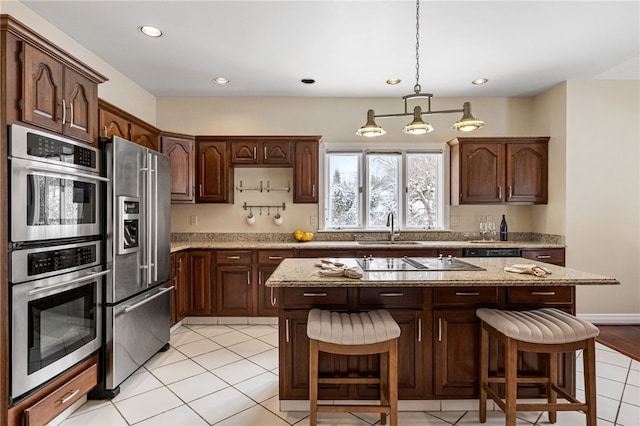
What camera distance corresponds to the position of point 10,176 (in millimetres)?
1719

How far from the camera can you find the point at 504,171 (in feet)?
13.8

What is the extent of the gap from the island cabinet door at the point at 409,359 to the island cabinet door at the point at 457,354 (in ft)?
0.29

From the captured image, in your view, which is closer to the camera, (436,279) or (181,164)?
(436,279)

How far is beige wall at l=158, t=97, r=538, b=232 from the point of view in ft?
14.8

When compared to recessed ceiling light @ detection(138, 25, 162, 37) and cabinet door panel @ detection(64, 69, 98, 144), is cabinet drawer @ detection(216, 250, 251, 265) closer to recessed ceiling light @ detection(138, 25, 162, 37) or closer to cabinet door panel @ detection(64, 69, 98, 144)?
cabinet door panel @ detection(64, 69, 98, 144)

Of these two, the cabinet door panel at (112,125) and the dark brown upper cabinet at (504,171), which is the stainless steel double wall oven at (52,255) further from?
the dark brown upper cabinet at (504,171)

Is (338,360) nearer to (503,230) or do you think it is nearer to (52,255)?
(52,255)

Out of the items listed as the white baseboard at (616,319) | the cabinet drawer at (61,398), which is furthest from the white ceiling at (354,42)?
the white baseboard at (616,319)

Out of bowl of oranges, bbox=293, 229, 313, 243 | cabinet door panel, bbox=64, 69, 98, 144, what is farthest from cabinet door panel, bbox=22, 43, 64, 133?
bowl of oranges, bbox=293, 229, 313, 243

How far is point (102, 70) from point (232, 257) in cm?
Answer: 229

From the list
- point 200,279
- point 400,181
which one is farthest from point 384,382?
point 400,181

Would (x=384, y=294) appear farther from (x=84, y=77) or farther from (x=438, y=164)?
(x=438, y=164)

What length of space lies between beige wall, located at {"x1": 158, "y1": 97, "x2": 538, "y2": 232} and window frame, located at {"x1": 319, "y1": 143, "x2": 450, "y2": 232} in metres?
0.11

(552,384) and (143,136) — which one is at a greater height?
(143,136)
